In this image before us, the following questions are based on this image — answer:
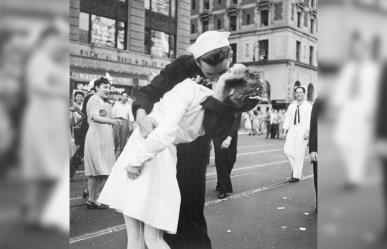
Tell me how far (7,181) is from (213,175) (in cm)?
675

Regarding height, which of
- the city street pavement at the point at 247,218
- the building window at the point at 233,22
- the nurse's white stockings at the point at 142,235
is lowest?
the city street pavement at the point at 247,218

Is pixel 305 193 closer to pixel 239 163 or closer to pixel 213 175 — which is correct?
pixel 213 175

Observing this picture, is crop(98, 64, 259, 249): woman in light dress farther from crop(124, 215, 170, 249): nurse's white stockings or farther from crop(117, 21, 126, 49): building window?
crop(117, 21, 126, 49): building window

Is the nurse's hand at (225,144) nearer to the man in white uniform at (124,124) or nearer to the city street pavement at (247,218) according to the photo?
the city street pavement at (247,218)

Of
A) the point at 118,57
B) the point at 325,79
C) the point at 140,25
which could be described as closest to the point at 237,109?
the point at 325,79

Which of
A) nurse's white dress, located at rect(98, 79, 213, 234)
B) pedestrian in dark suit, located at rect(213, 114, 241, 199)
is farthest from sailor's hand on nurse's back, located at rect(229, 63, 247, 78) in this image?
pedestrian in dark suit, located at rect(213, 114, 241, 199)

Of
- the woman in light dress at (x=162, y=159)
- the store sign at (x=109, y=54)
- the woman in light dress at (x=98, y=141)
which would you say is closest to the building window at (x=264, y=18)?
the woman in light dress at (x=98, y=141)

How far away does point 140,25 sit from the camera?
8.40m

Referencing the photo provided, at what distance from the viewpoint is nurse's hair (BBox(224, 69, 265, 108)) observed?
2182 mm

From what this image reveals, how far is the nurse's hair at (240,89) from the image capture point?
7.16ft

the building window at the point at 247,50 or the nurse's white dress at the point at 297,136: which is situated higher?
the building window at the point at 247,50

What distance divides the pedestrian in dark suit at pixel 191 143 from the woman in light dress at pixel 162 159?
108 mm

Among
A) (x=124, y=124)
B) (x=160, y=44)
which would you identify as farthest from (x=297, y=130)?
(x=124, y=124)

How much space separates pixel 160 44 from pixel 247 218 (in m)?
3.91
